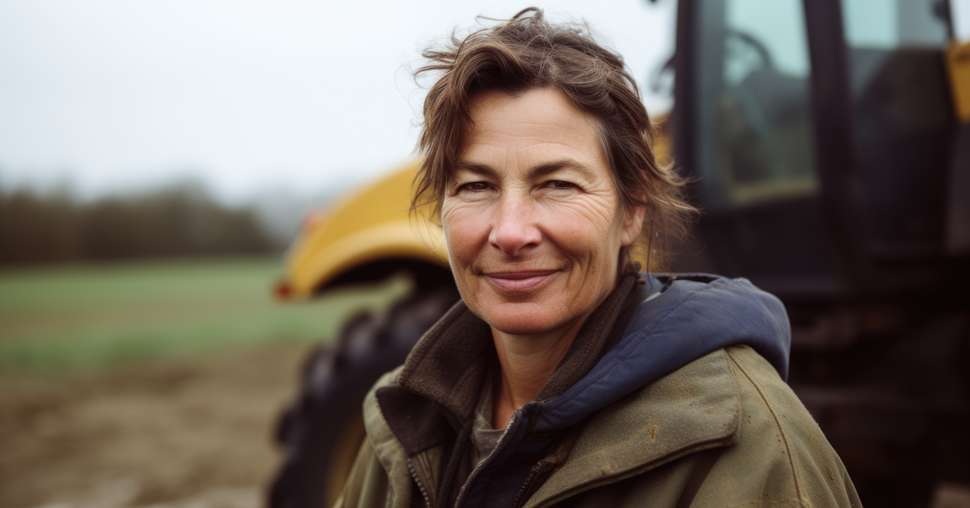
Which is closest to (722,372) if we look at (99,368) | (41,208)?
(99,368)

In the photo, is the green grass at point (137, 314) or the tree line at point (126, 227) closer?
the green grass at point (137, 314)

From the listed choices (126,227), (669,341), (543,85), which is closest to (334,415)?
(543,85)

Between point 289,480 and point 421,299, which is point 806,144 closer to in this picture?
point 421,299

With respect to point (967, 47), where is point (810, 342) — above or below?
below

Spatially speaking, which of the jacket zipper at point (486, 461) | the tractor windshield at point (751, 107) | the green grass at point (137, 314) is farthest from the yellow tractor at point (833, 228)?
the green grass at point (137, 314)

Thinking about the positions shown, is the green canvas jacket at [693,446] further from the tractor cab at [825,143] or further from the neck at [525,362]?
the tractor cab at [825,143]

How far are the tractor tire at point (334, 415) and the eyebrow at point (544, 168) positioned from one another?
2091 mm

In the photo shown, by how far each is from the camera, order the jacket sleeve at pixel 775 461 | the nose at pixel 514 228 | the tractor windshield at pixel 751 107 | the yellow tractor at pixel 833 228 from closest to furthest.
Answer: the jacket sleeve at pixel 775 461 < the nose at pixel 514 228 < the yellow tractor at pixel 833 228 < the tractor windshield at pixel 751 107

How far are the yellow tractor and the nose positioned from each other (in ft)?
5.29

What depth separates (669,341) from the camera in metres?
1.37

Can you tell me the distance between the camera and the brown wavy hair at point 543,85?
1551 mm

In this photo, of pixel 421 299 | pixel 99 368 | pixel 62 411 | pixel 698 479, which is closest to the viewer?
pixel 698 479

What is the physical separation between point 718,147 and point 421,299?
1394mm

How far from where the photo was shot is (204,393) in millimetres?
8891
